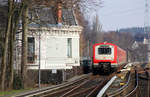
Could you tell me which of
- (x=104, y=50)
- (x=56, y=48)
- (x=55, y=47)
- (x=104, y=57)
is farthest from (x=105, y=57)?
(x=55, y=47)

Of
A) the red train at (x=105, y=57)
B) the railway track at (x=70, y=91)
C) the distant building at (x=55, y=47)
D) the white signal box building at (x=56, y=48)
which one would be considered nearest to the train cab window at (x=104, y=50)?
the red train at (x=105, y=57)

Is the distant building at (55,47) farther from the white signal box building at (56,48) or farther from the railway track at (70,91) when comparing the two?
the railway track at (70,91)

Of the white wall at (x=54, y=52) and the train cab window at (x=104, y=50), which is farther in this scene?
the white wall at (x=54, y=52)

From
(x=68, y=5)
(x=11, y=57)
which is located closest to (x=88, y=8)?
(x=68, y=5)

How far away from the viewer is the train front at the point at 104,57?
2742 cm

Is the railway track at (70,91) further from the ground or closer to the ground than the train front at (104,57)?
closer to the ground

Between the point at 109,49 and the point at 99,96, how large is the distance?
14.7m

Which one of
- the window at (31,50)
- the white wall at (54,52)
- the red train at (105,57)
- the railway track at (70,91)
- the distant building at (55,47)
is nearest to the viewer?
the railway track at (70,91)

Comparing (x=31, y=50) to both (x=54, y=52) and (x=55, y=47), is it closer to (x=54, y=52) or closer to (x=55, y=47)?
(x=54, y=52)

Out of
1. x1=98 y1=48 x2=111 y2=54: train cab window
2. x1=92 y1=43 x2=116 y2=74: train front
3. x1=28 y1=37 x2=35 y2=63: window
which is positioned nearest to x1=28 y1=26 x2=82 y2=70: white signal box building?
x1=28 y1=37 x2=35 y2=63: window

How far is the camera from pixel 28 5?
720 inches

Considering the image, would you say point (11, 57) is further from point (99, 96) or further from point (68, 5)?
point (99, 96)

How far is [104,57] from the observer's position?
2762 cm

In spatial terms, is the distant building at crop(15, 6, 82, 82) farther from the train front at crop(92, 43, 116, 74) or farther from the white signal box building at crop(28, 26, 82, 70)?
the train front at crop(92, 43, 116, 74)
